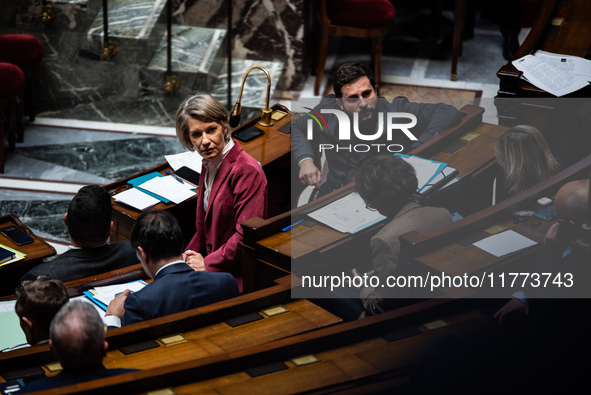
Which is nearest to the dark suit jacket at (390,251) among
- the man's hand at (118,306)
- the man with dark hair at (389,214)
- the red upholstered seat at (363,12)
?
the man with dark hair at (389,214)

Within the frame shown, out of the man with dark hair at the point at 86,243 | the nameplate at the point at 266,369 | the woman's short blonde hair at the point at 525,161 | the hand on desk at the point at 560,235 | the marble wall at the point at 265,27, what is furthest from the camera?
the marble wall at the point at 265,27

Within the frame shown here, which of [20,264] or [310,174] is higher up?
[310,174]

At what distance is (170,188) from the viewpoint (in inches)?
161

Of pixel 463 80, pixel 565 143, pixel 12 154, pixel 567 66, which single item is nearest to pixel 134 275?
pixel 565 143

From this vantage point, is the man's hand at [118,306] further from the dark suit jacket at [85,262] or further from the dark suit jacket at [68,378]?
the dark suit jacket at [68,378]

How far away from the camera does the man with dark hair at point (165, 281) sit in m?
2.75

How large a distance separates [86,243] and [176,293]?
0.76m

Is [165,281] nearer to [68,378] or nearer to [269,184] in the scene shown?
[68,378]

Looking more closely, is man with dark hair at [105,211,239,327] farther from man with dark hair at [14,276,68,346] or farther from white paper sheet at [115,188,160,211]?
white paper sheet at [115,188,160,211]

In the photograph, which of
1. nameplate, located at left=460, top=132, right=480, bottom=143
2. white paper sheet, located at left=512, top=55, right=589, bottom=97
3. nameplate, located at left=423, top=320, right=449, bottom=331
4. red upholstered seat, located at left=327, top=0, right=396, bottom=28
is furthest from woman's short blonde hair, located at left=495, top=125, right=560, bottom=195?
red upholstered seat, located at left=327, top=0, right=396, bottom=28

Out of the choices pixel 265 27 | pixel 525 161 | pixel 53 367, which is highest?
pixel 525 161

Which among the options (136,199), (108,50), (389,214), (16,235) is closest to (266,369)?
(389,214)

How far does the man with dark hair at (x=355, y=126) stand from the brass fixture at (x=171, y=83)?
2907 millimetres

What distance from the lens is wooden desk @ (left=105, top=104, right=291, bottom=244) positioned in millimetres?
3969
